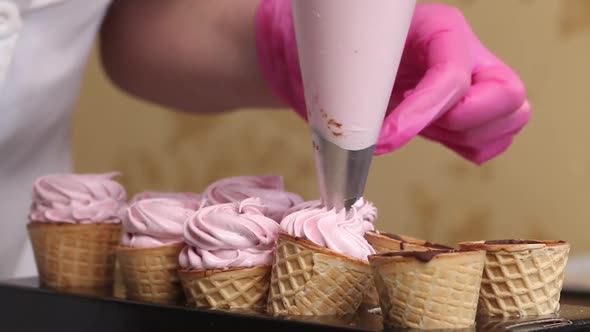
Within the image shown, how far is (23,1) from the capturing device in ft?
3.15

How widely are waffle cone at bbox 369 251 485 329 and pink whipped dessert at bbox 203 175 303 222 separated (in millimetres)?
187

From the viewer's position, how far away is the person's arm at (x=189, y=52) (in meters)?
1.12

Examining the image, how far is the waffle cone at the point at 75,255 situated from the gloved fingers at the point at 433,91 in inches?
13.3

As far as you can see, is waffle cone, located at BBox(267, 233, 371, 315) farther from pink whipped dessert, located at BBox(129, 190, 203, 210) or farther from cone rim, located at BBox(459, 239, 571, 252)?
pink whipped dessert, located at BBox(129, 190, 203, 210)

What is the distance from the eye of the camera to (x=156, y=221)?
774 millimetres

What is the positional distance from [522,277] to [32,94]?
0.67 meters

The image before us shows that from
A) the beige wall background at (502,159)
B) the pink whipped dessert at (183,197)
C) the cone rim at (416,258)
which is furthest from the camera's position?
the beige wall background at (502,159)

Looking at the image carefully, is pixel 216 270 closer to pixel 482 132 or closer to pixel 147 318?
pixel 147 318

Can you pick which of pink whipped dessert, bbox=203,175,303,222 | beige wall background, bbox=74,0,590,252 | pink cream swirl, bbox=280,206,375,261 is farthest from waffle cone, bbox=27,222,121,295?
beige wall background, bbox=74,0,590,252

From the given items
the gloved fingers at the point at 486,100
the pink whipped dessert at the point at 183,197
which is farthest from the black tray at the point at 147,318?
the gloved fingers at the point at 486,100

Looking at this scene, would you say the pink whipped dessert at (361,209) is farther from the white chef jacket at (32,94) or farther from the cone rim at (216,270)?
the white chef jacket at (32,94)

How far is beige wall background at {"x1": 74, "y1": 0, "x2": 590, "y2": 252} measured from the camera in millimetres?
1541

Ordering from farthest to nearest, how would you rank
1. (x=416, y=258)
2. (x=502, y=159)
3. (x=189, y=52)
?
(x=502, y=159) < (x=189, y=52) < (x=416, y=258)

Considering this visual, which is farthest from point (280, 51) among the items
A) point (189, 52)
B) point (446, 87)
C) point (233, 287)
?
point (233, 287)
